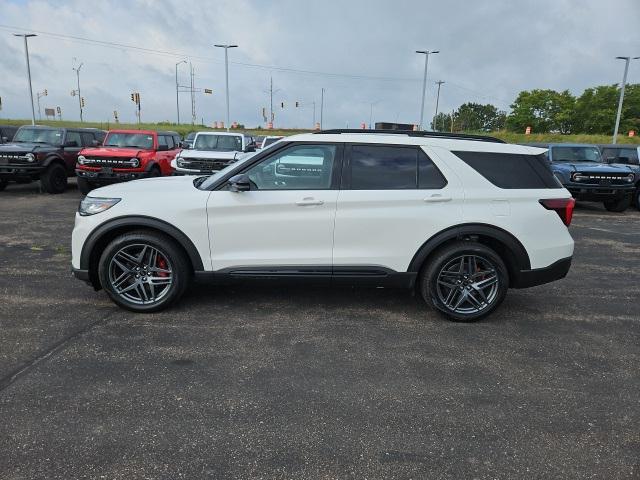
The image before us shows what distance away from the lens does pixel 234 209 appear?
4.42 m

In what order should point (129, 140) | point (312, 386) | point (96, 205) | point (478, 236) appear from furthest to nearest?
point (129, 140) → point (478, 236) → point (96, 205) → point (312, 386)

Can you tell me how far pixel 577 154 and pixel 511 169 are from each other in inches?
419

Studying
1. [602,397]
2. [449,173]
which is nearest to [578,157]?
[449,173]

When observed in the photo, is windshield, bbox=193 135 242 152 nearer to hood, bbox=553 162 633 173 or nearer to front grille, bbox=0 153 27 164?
front grille, bbox=0 153 27 164

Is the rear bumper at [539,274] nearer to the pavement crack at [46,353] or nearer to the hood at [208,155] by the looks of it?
the pavement crack at [46,353]

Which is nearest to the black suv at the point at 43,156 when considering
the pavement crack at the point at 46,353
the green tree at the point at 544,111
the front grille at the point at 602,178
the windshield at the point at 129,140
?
the windshield at the point at 129,140

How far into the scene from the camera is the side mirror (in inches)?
170

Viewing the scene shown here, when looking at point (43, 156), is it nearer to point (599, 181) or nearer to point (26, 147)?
point (26, 147)

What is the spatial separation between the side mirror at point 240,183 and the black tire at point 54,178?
34.9 ft

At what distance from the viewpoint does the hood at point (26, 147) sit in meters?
12.2

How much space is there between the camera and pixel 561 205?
14.9 ft

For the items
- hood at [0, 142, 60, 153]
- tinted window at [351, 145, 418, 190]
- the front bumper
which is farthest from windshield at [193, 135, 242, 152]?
tinted window at [351, 145, 418, 190]

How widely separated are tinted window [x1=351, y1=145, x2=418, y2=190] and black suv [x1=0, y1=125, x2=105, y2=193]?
10355mm

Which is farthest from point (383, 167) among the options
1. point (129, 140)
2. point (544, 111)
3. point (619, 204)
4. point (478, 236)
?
point (544, 111)
